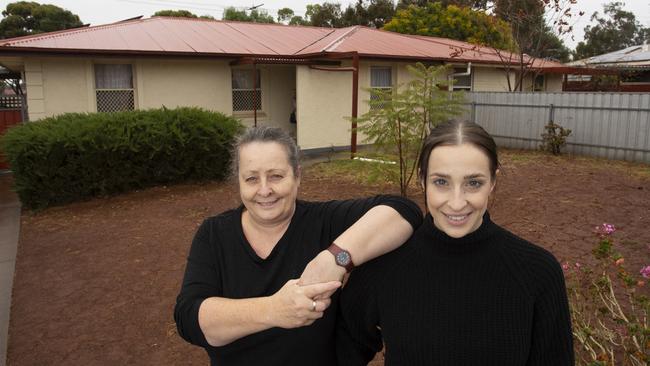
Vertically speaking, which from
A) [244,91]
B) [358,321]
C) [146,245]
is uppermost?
[244,91]

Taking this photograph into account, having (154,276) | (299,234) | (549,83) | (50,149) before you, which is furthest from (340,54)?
(549,83)

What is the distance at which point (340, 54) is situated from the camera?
13008 millimetres

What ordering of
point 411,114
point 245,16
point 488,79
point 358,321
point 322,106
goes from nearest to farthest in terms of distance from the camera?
point 358,321 → point 411,114 → point 322,106 → point 488,79 → point 245,16

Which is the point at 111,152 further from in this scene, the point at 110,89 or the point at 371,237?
the point at 371,237

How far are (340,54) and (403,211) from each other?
11.8 metres

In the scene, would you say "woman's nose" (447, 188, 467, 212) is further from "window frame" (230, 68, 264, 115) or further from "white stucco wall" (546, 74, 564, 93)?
"white stucco wall" (546, 74, 564, 93)

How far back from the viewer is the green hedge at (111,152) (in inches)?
336

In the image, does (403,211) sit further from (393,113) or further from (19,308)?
(393,113)

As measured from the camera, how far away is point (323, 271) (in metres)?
1.48

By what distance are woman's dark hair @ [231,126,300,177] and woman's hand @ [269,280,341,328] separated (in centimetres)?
60

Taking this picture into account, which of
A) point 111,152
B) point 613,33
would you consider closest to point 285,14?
point 613,33

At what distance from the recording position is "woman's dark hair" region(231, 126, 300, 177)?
187 cm

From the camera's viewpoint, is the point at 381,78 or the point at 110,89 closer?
the point at 110,89

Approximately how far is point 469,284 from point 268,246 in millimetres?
731
